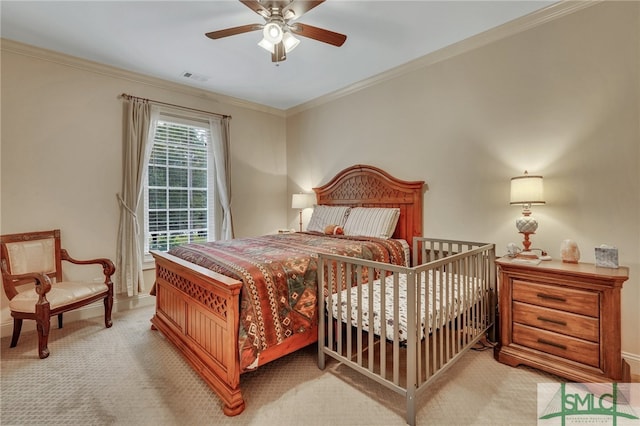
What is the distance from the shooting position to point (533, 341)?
2078 mm

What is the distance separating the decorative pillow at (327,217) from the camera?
12.2ft

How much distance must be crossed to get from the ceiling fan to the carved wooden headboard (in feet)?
5.61

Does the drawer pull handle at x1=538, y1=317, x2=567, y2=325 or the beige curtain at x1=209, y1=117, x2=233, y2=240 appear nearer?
the drawer pull handle at x1=538, y1=317, x2=567, y2=325

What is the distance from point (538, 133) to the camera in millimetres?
2506

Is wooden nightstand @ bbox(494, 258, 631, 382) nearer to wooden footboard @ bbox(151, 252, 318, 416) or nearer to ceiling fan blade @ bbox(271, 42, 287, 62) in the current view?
wooden footboard @ bbox(151, 252, 318, 416)

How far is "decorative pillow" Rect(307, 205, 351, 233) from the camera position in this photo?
3721 millimetres

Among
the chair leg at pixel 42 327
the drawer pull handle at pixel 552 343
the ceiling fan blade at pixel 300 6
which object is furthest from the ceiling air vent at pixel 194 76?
the drawer pull handle at pixel 552 343

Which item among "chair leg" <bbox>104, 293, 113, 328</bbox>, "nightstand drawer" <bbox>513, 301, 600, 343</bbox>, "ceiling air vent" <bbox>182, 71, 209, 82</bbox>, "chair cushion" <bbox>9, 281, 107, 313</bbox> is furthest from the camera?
"ceiling air vent" <bbox>182, 71, 209, 82</bbox>

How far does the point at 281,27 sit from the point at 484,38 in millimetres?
1957

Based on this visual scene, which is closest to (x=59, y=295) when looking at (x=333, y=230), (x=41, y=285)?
(x=41, y=285)

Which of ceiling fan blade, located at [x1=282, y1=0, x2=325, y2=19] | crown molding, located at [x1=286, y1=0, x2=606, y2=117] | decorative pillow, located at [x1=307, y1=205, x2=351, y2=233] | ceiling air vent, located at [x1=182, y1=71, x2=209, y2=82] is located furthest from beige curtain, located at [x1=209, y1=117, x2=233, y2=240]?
ceiling fan blade, located at [x1=282, y1=0, x2=325, y2=19]

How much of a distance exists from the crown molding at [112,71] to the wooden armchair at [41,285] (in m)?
1.74

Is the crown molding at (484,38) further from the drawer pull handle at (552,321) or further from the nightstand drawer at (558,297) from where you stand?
the drawer pull handle at (552,321)

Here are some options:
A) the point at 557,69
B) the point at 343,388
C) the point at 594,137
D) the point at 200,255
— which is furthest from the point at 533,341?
the point at 200,255
